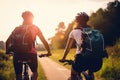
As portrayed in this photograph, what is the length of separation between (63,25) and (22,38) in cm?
14292

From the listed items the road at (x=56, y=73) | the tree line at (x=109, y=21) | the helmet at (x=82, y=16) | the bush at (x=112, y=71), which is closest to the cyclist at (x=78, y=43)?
the helmet at (x=82, y=16)

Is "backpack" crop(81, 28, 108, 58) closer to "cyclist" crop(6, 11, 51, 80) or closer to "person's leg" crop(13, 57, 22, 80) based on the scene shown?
"cyclist" crop(6, 11, 51, 80)

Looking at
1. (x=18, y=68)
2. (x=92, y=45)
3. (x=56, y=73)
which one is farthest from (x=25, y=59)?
(x=56, y=73)

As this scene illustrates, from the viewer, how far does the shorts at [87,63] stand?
5668mm

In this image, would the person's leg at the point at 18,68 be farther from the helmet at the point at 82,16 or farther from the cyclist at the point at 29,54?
the helmet at the point at 82,16

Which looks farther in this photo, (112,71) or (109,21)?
(109,21)

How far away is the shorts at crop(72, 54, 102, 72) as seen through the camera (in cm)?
567

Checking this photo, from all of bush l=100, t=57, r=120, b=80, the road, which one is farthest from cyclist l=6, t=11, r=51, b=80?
the road

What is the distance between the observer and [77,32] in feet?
19.4

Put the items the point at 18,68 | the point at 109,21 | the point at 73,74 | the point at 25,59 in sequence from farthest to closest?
the point at 109,21
the point at 18,68
the point at 25,59
the point at 73,74

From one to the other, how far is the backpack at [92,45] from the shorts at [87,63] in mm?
73

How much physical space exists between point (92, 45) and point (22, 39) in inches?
57.1

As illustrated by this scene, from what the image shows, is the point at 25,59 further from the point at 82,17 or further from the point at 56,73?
the point at 56,73

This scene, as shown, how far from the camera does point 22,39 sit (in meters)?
6.26
